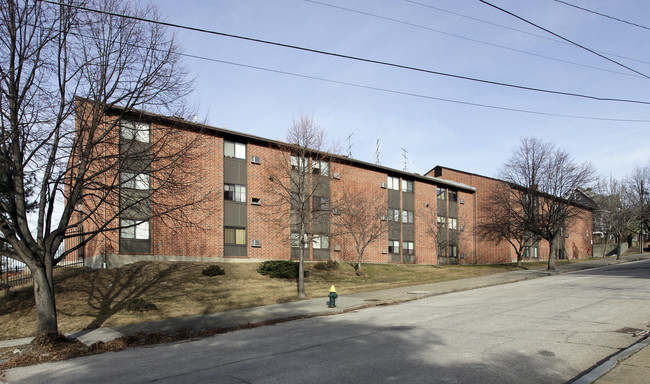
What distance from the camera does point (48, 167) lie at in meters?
11.8

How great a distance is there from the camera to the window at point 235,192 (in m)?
28.5

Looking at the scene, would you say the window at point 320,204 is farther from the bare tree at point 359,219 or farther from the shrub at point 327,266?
the shrub at point 327,266

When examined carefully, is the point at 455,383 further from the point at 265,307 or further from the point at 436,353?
the point at 265,307

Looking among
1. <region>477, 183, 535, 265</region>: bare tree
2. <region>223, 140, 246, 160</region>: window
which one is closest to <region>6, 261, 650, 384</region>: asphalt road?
<region>223, 140, 246, 160</region>: window

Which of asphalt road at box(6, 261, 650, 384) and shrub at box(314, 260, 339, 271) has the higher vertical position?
asphalt road at box(6, 261, 650, 384)

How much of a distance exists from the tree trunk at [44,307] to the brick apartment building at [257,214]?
2.27m

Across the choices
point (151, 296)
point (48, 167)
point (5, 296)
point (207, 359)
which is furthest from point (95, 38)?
point (5, 296)

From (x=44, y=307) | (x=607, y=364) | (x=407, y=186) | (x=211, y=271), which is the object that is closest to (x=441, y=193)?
(x=407, y=186)

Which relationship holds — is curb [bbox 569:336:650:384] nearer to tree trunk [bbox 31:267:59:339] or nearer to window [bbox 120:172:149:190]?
Answer: window [bbox 120:172:149:190]

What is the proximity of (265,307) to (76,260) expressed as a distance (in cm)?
1415

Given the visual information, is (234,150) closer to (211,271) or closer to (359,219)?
(211,271)

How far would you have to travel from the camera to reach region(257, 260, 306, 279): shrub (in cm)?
2553

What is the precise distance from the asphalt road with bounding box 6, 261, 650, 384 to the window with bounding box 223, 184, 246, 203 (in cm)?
1534

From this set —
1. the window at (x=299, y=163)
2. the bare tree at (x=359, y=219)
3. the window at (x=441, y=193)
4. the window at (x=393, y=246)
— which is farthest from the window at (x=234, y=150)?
the window at (x=441, y=193)
